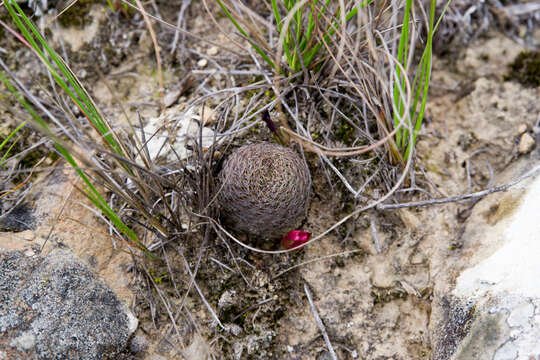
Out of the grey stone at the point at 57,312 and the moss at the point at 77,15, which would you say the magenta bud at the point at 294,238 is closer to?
the grey stone at the point at 57,312

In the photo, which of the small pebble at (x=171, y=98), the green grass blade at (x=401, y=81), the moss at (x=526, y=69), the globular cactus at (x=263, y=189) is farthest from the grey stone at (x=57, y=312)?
the moss at (x=526, y=69)

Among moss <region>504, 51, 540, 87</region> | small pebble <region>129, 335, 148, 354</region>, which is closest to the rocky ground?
small pebble <region>129, 335, 148, 354</region>

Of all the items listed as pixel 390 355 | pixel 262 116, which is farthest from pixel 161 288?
pixel 390 355

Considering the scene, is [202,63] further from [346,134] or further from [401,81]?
[401,81]

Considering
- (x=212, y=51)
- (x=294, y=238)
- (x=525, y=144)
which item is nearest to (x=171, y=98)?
(x=212, y=51)

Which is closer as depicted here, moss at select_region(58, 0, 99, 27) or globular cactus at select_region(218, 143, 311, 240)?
globular cactus at select_region(218, 143, 311, 240)

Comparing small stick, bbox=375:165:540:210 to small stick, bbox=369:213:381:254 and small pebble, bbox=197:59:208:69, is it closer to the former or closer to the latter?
small stick, bbox=369:213:381:254
